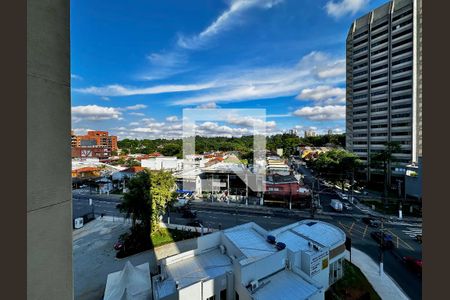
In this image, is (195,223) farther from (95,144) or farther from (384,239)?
(95,144)

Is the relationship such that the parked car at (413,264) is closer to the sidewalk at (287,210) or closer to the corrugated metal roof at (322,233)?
the corrugated metal roof at (322,233)

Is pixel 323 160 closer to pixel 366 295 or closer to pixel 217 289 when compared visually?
pixel 366 295

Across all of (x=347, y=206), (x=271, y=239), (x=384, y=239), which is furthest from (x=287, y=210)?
(x=271, y=239)

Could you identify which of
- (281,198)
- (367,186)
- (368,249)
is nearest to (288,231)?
(368,249)

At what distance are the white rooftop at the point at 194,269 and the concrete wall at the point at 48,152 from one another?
6432mm

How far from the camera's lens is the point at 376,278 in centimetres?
1012

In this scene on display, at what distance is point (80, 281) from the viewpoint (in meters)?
9.88

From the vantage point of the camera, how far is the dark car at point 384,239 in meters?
12.8

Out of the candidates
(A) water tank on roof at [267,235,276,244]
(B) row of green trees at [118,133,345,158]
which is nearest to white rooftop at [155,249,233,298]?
(A) water tank on roof at [267,235,276,244]

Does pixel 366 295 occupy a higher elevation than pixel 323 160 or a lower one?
lower

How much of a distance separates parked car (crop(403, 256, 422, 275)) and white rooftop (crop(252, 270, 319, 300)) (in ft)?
24.1

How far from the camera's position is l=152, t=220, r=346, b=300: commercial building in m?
7.22

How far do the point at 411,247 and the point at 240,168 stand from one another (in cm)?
1683

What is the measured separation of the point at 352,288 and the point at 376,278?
1.74m
